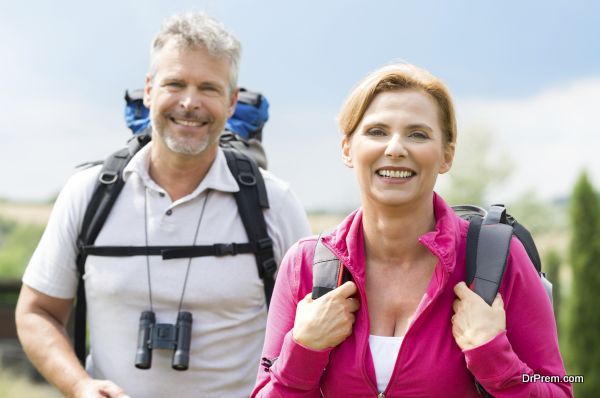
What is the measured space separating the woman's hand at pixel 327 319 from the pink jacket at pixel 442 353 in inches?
1.1

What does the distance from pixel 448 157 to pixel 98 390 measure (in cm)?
167

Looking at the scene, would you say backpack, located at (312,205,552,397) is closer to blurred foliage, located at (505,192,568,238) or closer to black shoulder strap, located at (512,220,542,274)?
black shoulder strap, located at (512,220,542,274)

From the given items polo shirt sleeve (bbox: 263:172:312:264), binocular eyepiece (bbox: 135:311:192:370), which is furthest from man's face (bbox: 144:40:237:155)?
binocular eyepiece (bbox: 135:311:192:370)

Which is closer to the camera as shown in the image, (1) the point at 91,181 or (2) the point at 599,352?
(1) the point at 91,181

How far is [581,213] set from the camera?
13.6 meters

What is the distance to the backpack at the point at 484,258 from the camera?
7.36ft

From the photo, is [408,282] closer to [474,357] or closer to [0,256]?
Answer: [474,357]

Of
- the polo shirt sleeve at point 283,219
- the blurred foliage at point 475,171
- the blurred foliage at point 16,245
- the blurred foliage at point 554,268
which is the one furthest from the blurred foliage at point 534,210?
the polo shirt sleeve at point 283,219

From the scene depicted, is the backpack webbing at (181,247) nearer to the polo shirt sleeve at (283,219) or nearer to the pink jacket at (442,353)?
the polo shirt sleeve at (283,219)

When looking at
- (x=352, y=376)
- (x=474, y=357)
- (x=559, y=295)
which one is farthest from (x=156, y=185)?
(x=559, y=295)

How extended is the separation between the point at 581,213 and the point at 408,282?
39.6ft

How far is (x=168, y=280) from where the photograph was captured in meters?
3.28

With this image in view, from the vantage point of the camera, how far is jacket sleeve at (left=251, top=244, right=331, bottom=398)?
2271mm

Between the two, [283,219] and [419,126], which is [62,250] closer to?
[283,219]
